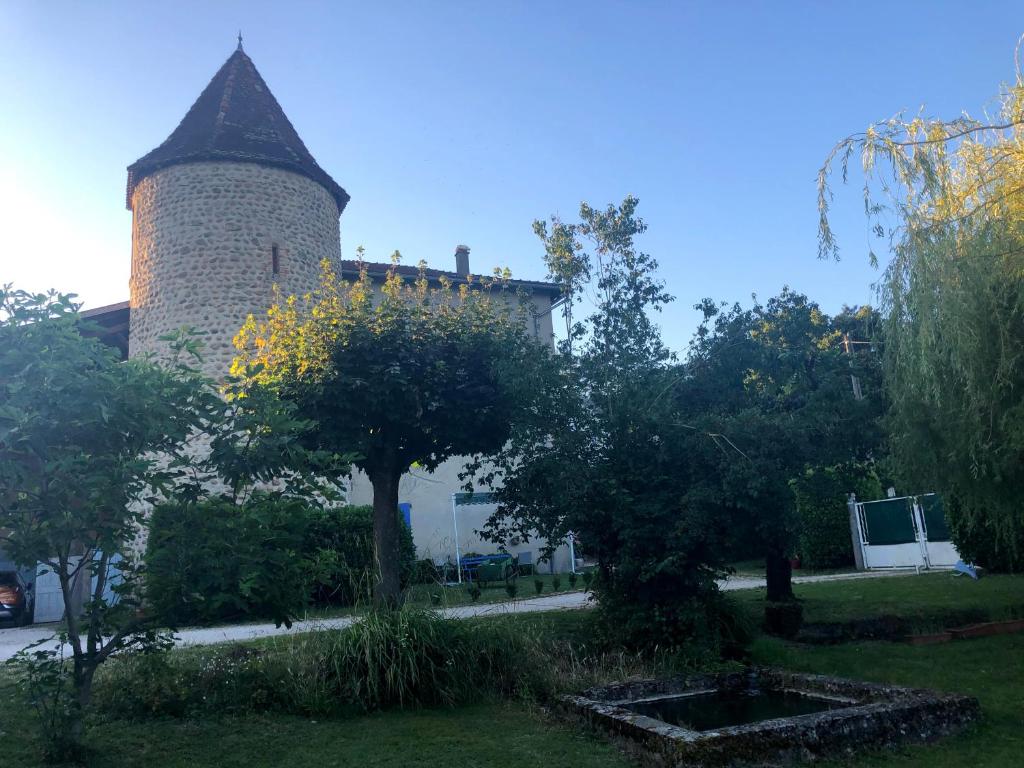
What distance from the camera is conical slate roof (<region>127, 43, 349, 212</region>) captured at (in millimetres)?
17328

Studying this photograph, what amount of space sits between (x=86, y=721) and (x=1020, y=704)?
762cm

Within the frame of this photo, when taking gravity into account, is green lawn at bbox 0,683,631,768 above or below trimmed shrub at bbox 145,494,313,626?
below

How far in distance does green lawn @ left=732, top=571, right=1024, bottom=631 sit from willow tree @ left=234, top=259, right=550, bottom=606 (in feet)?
15.5

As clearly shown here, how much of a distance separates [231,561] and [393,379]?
487 centimetres

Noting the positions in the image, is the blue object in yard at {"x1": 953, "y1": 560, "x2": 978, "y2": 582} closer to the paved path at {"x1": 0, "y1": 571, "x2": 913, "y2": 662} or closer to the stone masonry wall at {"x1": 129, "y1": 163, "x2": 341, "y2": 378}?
the paved path at {"x1": 0, "y1": 571, "x2": 913, "y2": 662}

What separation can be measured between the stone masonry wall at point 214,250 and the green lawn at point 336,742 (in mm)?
10727

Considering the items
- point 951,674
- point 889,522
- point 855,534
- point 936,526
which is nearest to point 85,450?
point 951,674

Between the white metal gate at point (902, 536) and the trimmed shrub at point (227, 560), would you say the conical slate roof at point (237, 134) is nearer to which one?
the trimmed shrub at point (227, 560)

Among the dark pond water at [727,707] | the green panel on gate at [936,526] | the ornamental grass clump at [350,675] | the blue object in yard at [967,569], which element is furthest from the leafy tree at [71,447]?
the green panel on gate at [936,526]

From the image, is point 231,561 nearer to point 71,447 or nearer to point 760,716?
point 71,447

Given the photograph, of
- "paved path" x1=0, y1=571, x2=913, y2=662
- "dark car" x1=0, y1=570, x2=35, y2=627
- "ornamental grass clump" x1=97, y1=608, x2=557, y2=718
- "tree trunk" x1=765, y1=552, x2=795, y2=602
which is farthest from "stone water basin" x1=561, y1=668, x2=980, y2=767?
"dark car" x1=0, y1=570, x2=35, y2=627

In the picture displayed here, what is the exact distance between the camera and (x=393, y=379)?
33.9 feet

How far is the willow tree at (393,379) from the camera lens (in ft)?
34.2

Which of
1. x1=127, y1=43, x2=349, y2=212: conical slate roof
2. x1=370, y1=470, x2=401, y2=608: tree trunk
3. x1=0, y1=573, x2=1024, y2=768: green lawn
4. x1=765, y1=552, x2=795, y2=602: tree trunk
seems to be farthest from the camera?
x1=127, y1=43, x2=349, y2=212: conical slate roof
